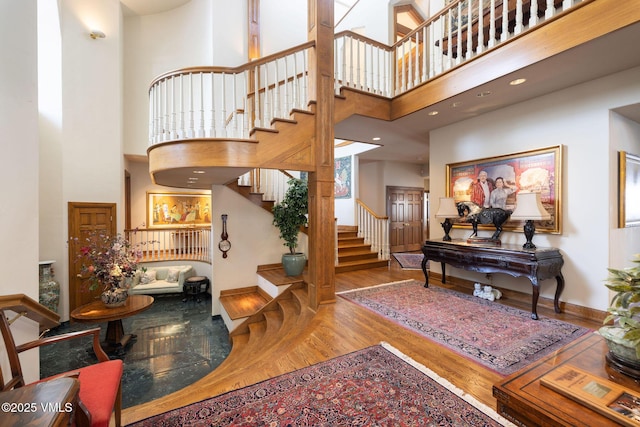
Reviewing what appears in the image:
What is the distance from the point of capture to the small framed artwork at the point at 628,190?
2865mm

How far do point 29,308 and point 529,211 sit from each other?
175 inches

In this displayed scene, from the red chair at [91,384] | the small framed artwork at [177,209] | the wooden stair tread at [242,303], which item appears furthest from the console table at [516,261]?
the small framed artwork at [177,209]

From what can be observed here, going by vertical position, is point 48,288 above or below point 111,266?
below

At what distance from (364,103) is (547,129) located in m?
2.30

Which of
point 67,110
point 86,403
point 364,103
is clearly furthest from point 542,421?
point 67,110

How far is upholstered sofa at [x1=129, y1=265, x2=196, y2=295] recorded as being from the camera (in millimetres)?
5594

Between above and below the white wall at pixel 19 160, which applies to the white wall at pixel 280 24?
above

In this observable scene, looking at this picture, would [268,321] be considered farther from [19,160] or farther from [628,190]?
[628,190]

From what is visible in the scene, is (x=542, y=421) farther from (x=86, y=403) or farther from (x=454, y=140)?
(x=454, y=140)

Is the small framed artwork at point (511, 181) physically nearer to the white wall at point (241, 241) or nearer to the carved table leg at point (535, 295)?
the carved table leg at point (535, 295)

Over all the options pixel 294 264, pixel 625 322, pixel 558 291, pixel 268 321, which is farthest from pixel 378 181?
pixel 625 322

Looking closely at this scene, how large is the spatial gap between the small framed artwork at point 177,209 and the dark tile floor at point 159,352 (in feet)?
10.0

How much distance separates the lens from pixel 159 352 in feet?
12.0

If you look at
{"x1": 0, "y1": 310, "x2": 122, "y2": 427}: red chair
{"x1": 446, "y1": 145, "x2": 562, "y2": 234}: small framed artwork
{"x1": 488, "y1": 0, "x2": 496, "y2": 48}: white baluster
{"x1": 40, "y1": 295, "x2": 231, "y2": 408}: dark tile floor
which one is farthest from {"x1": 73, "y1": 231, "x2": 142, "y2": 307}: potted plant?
{"x1": 488, "y1": 0, "x2": 496, "y2": 48}: white baluster
